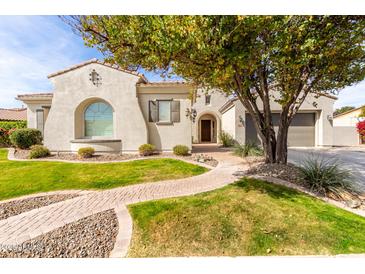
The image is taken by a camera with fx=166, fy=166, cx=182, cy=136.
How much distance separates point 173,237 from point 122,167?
580 cm

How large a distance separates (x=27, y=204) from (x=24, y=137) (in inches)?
386

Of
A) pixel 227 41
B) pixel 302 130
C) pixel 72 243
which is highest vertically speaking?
pixel 227 41

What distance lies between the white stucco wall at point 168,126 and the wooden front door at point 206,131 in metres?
11.0

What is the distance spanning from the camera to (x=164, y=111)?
11586 mm

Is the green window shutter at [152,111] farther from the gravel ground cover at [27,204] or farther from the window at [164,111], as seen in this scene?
the gravel ground cover at [27,204]

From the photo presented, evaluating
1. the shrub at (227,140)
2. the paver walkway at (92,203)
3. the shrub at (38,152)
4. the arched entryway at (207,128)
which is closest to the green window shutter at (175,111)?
the paver walkway at (92,203)

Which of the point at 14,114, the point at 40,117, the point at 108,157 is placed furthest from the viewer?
the point at 14,114

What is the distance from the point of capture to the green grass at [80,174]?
6.00 metres

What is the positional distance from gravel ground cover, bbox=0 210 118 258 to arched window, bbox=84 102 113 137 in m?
8.79

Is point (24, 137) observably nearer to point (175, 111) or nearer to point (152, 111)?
point (152, 111)

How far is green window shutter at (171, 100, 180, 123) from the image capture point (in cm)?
1140

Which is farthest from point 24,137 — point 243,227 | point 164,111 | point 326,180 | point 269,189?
point 326,180

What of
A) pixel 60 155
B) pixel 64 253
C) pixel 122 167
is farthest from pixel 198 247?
pixel 60 155

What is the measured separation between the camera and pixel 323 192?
5180 millimetres
